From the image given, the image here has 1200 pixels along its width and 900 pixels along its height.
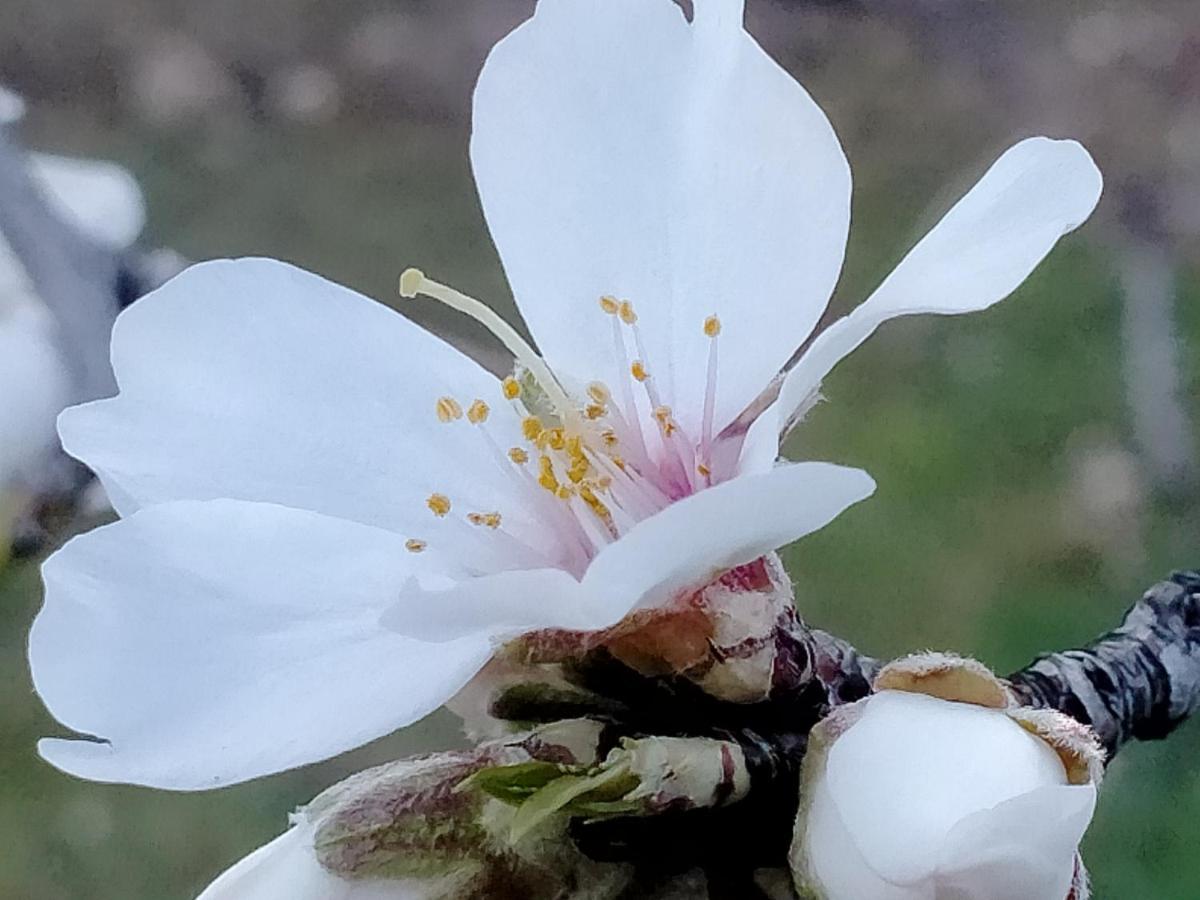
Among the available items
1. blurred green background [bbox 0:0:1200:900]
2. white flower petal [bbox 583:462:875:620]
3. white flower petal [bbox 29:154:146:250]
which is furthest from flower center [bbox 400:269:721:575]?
blurred green background [bbox 0:0:1200:900]

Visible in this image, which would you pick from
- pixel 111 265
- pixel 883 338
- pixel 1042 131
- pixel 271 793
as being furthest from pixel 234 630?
pixel 1042 131

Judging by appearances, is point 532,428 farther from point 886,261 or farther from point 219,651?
point 886,261

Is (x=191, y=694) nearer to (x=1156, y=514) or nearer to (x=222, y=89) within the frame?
(x=1156, y=514)

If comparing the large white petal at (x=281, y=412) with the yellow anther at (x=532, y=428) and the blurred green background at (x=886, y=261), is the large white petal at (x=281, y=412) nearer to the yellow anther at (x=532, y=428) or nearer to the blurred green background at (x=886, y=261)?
the yellow anther at (x=532, y=428)

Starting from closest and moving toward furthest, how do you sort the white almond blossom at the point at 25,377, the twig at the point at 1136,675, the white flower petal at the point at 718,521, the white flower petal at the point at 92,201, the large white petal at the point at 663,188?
the white flower petal at the point at 718,521
the large white petal at the point at 663,188
the twig at the point at 1136,675
the white almond blossom at the point at 25,377
the white flower petal at the point at 92,201

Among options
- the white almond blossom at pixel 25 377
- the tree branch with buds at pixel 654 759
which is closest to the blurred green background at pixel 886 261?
the white almond blossom at pixel 25 377

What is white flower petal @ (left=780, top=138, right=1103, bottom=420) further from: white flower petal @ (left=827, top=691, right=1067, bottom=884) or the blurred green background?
the blurred green background
